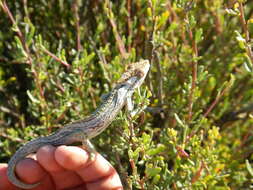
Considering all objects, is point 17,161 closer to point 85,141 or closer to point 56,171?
point 56,171

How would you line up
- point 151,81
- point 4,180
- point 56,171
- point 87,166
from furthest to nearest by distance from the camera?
1. point 151,81
2. point 4,180
3. point 56,171
4. point 87,166

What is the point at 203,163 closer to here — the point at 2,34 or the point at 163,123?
the point at 163,123

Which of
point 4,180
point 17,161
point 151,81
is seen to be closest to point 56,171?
point 17,161

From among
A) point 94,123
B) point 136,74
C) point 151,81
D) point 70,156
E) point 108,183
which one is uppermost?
point 151,81

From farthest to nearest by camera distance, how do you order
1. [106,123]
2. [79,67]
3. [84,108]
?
[84,108], [79,67], [106,123]

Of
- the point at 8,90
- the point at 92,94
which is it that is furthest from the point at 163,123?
the point at 8,90

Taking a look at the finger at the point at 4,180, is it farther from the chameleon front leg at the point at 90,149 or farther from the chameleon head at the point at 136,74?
the chameleon head at the point at 136,74

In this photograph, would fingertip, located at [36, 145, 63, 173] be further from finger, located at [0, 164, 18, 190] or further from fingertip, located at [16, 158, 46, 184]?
finger, located at [0, 164, 18, 190]
